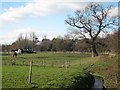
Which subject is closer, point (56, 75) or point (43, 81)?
point (43, 81)

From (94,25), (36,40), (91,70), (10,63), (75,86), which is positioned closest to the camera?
(75,86)

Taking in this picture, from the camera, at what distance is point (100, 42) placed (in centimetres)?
5122

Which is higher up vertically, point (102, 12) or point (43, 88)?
point (102, 12)

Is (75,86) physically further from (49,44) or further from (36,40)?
(36,40)

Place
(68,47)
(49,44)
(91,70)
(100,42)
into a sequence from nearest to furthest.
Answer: (91,70) → (100,42) → (68,47) → (49,44)

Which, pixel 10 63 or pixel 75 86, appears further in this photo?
pixel 10 63

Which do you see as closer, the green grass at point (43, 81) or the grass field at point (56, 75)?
the green grass at point (43, 81)

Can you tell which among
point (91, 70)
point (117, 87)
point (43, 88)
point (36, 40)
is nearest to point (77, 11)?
point (91, 70)

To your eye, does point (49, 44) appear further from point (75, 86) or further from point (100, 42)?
point (75, 86)

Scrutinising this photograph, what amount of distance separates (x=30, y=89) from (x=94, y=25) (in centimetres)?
3782

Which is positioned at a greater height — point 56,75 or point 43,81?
point 43,81

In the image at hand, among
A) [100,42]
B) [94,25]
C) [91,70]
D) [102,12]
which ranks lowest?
[91,70]

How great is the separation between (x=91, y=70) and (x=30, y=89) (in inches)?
798

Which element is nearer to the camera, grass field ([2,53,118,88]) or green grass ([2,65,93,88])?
green grass ([2,65,93,88])
